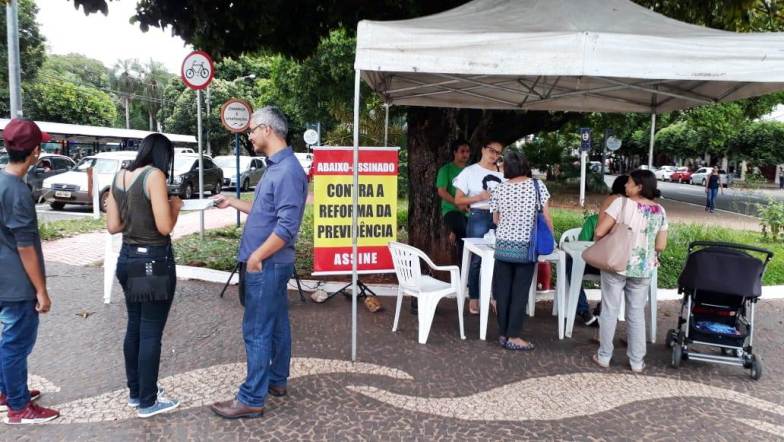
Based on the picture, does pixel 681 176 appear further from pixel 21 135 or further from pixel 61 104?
pixel 21 135


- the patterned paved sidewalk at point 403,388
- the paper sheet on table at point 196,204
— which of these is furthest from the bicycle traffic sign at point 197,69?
the paper sheet on table at point 196,204

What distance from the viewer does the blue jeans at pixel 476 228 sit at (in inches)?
214

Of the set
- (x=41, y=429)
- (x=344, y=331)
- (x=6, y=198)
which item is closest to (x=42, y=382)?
(x=41, y=429)

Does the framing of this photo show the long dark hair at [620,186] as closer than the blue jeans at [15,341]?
No

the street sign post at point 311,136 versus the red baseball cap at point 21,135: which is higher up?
the street sign post at point 311,136

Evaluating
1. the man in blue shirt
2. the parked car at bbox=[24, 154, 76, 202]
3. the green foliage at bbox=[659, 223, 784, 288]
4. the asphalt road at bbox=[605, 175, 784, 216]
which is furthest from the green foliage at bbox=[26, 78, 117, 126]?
the man in blue shirt

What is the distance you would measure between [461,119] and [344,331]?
359 centimetres

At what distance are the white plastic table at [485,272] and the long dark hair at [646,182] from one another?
3.27ft

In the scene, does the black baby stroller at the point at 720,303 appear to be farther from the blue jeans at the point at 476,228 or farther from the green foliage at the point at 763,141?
the green foliage at the point at 763,141

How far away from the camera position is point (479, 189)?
532 cm

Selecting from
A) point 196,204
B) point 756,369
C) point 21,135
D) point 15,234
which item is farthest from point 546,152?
point 15,234

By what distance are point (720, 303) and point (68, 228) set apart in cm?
1084

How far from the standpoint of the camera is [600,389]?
3.97 metres

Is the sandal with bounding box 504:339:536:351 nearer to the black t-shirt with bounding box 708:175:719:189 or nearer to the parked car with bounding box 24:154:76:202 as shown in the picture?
the parked car with bounding box 24:154:76:202
